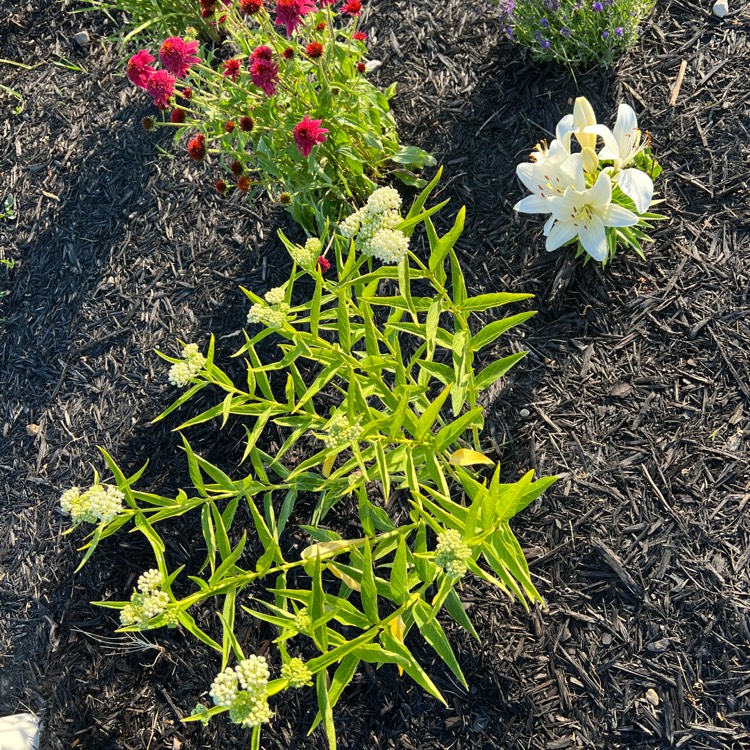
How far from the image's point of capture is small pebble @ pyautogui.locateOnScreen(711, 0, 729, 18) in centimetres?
335

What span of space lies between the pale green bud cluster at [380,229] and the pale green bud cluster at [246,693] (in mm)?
1197

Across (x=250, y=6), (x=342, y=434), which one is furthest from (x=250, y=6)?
(x=342, y=434)

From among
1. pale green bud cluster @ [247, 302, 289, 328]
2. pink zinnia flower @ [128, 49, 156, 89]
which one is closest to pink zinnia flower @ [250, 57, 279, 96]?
pink zinnia flower @ [128, 49, 156, 89]

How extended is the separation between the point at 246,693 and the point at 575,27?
3.19 meters

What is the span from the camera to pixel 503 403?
3.07m

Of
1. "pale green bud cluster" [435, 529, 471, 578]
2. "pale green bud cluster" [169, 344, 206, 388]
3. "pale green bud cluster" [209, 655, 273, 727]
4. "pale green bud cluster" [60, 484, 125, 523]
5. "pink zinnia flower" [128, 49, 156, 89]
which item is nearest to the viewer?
"pale green bud cluster" [209, 655, 273, 727]

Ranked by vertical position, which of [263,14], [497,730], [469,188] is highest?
[263,14]

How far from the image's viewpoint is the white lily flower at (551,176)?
2.51 m

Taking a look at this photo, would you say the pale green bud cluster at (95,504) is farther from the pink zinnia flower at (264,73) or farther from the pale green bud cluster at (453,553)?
the pink zinnia flower at (264,73)

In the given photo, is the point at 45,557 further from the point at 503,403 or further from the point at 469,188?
the point at 469,188

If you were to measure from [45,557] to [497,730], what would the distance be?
2236mm

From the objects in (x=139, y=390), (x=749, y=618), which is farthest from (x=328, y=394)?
(x=749, y=618)

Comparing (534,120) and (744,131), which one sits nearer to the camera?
(744,131)

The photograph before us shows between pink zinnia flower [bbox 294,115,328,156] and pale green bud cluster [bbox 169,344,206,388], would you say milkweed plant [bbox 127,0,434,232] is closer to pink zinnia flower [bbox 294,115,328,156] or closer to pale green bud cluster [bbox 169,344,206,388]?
pink zinnia flower [bbox 294,115,328,156]
